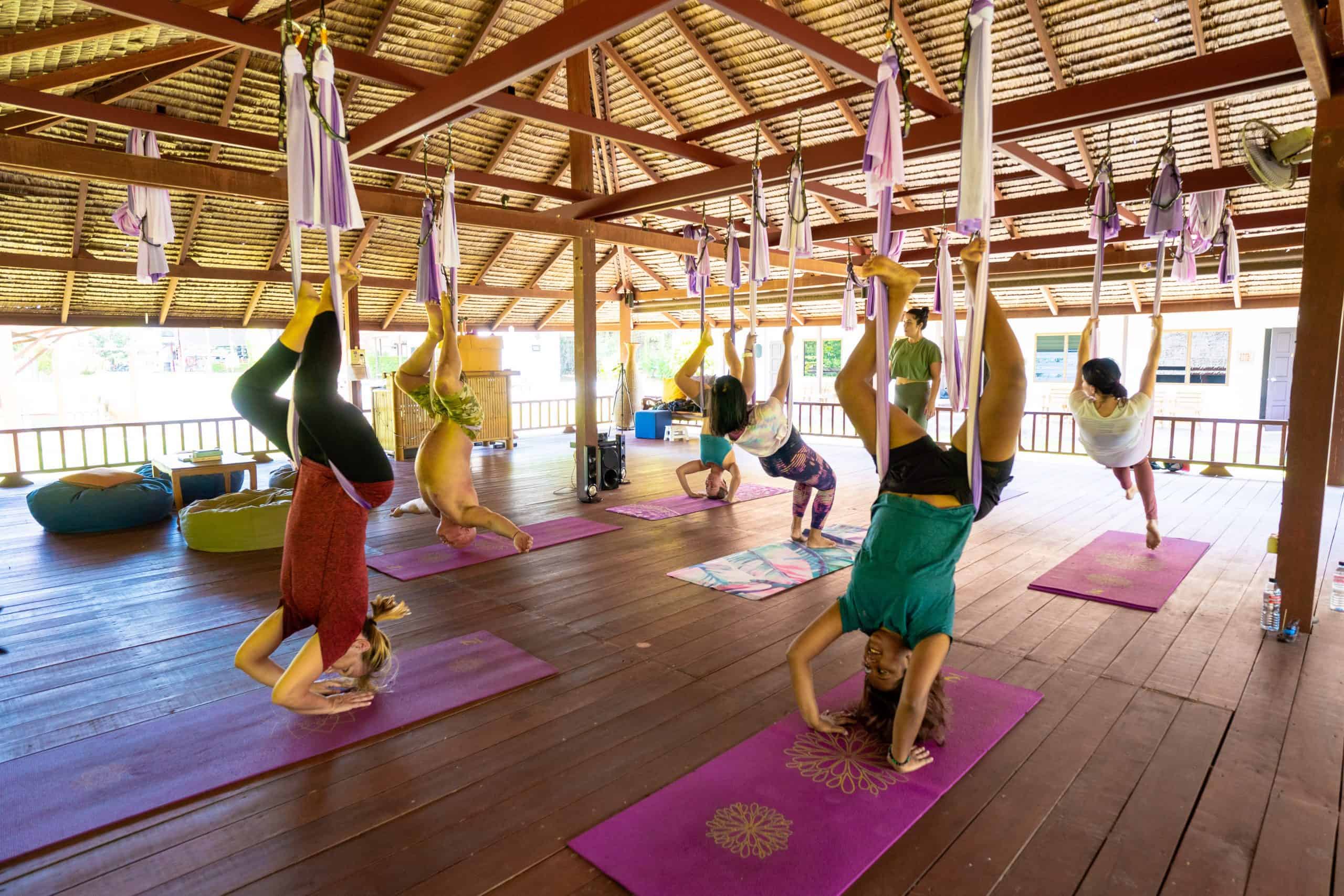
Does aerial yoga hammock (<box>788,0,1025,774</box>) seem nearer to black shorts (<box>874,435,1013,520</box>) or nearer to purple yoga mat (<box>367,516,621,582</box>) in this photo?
black shorts (<box>874,435,1013,520</box>)

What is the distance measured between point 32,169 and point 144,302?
6.60 m

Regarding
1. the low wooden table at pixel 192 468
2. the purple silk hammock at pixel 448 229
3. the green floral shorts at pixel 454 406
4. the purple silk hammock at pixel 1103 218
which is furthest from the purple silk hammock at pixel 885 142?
the low wooden table at pixel 192 468

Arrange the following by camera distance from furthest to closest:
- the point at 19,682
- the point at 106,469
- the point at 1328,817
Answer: the point at 106,469
the point at 19,682
the point at 1328,817

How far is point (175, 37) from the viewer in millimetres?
4934

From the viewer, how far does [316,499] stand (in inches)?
92.9

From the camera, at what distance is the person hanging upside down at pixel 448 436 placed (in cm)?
370

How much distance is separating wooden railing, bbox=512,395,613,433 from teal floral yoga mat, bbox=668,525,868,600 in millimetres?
8156

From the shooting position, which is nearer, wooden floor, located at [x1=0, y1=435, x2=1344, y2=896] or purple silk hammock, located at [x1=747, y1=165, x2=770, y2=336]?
wooden floor, located at [x1=0, y1=435, x2=1344, y2=896]

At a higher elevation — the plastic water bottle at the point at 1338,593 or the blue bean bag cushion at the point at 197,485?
the blue bean bag cushion at the point at 197,485

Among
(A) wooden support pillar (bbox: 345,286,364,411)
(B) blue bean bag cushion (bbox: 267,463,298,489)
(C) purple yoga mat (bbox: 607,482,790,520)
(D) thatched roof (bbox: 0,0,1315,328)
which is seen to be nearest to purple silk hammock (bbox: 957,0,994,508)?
(D) thatched roof (bbox: 0,0,1315,328)

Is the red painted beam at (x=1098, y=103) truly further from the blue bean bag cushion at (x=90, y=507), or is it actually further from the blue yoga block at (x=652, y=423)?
the blue yoga block at (x=652, y=423)

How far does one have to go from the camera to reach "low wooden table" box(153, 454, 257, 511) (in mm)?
5590

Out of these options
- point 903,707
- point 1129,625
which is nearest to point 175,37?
point 903,707

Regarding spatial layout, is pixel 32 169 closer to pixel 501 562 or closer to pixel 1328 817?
pixel 501 562
